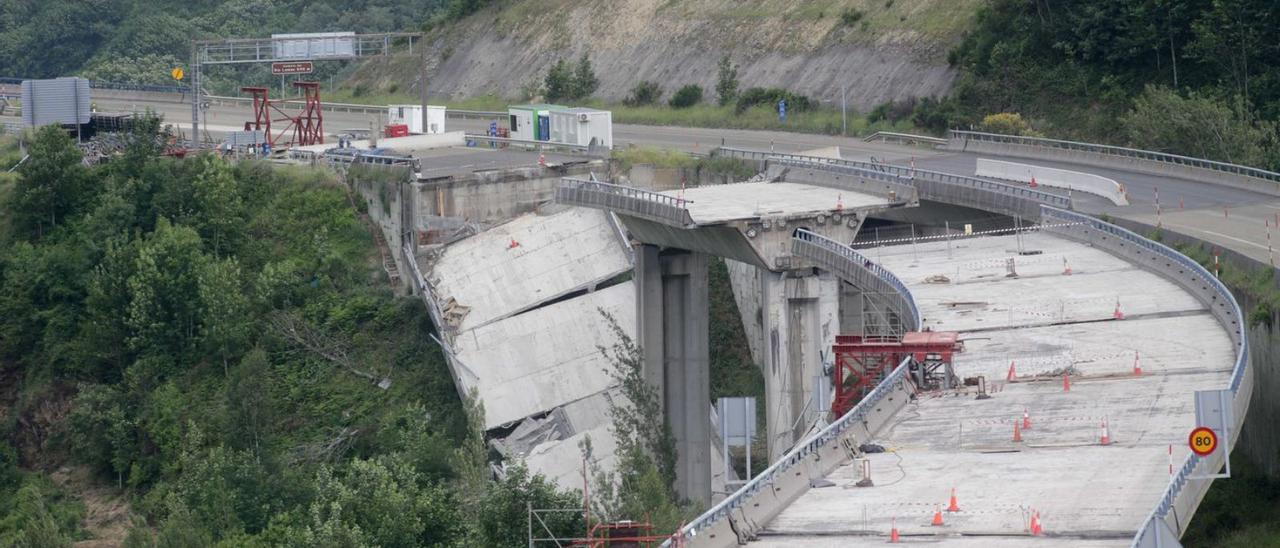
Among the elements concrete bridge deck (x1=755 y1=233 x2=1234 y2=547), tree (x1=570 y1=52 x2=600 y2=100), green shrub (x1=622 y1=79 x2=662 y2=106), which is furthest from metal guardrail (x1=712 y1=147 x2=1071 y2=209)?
tree (x1=570 y1=52 x2=600 y2=100)

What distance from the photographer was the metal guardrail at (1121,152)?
64.6 meters

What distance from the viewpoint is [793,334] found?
174 feet

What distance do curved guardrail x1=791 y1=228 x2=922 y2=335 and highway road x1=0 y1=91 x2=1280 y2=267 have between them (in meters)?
9.22

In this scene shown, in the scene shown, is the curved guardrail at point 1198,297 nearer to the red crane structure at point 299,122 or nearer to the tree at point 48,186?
the red crane structure at point 299,122

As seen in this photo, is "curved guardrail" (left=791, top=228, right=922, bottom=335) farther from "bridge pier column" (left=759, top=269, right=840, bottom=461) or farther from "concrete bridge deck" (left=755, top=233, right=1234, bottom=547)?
"bridge pier column" (left=759, top=269, right=840, bottom=461)

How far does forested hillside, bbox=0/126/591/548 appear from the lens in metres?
56.4

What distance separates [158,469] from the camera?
65562 millimetres

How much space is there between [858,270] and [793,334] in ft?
13.2

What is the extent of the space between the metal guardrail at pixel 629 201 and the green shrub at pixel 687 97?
32.2m

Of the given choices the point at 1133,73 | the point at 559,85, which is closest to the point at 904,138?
the point at 1133,73

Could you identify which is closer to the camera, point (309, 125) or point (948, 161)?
point (948, 161)

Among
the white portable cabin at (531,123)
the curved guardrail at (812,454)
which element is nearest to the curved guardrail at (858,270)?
the curved guardrail at (812,454)

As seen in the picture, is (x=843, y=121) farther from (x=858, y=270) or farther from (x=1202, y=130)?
(x=858, y=270)

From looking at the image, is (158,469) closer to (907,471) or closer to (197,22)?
(907,471)
